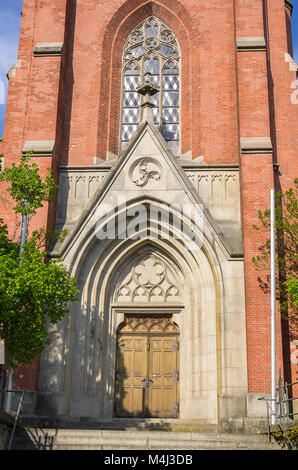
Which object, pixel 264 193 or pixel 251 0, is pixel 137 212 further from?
pixel 251 0

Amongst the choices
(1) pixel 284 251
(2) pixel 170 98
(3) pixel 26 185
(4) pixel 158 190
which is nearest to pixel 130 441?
(3) pixel 26 185

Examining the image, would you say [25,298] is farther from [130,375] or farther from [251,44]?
[251,44]

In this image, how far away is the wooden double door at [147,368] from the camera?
15.9 metres

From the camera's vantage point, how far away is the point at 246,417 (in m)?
13.8

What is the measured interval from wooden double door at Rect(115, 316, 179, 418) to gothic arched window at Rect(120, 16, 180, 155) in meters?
5.70

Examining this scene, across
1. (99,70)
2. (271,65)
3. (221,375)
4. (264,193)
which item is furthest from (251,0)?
(221,375)

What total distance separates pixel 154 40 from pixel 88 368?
11.3 metres

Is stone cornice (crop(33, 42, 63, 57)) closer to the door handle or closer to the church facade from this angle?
the church facade

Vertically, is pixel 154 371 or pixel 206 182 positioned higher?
pixel 206 182

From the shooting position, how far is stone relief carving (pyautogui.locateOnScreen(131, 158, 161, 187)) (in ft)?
54.4

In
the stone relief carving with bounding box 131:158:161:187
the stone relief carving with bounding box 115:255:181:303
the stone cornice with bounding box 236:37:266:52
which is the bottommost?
the stone relief carving with bounding box 115:255:181:303

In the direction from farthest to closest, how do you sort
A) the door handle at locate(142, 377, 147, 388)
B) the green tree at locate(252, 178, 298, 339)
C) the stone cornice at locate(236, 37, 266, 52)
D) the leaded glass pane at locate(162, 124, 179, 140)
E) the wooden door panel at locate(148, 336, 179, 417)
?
1. the leaded glass pane at locate(162, 124, 179, 140)
2. the stone cornice at locate(236, 37, 266, 52)
3. the door handle at locate(142, 377, 147, 388)
4. the wooden door panel at locate(148, 336, 179, 417)
5. the green tree at locate(252, 178, 298, 339)

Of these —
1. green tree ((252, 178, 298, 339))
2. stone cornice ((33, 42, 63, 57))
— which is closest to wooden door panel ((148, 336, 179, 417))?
green tree ((252, 178, 298, 339))

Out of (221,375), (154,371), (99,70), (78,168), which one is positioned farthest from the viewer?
(99,70)
